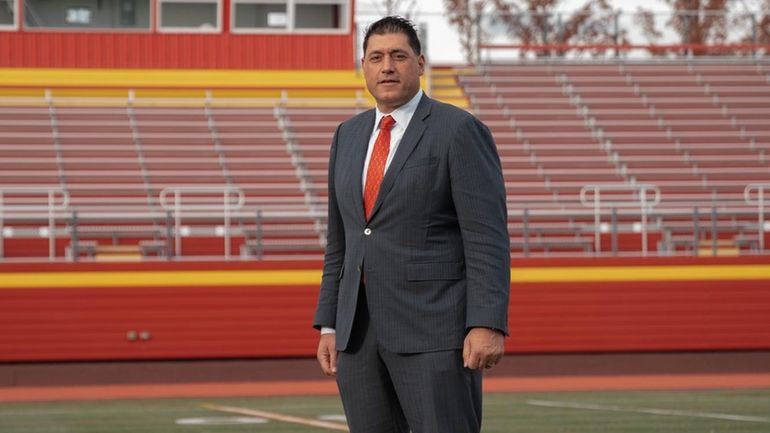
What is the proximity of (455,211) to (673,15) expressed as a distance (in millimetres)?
23903

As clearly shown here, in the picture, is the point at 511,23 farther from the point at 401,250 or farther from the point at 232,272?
the point at 401,250

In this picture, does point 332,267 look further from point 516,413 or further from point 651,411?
point 651,411

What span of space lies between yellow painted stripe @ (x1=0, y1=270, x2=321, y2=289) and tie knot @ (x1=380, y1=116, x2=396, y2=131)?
1278 centimetres

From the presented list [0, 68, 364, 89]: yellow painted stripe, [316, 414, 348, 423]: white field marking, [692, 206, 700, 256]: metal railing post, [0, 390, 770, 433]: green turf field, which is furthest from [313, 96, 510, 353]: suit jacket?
[0, 68, 364, 89]: yellow painted stripe

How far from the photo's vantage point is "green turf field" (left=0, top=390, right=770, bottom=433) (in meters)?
10.9

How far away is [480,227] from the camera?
4324 millimetres

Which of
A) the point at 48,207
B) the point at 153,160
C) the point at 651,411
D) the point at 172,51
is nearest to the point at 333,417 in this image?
the point at 651,411

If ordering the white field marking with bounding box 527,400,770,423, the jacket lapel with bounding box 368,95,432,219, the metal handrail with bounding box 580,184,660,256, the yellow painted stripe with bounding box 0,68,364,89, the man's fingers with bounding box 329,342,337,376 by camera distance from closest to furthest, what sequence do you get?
the jacket lapel with bounding box 368,95,432,219, the man's fingers with bounding box 329,342,337,376, the white field marking with bounding box 527,400,770,423, the metal handrail with bounding box 580,184,660,256, the yellow painted stripe with bounding box 0,68,364,89

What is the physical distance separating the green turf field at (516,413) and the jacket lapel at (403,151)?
6.37m

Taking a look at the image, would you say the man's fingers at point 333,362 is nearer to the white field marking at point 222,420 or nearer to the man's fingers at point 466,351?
the man's fingers at point 466,351

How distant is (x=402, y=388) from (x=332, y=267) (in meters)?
Answer: 0.50

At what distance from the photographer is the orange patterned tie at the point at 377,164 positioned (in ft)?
14.6

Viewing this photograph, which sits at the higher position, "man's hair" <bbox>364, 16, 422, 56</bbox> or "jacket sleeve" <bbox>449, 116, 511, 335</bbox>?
"man's hair" <bbox>364, 16, 422, 56</bbox>

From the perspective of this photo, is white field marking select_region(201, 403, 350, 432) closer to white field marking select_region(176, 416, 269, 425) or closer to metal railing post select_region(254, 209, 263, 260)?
white field marking select_region(176, 416, 269, 425)
